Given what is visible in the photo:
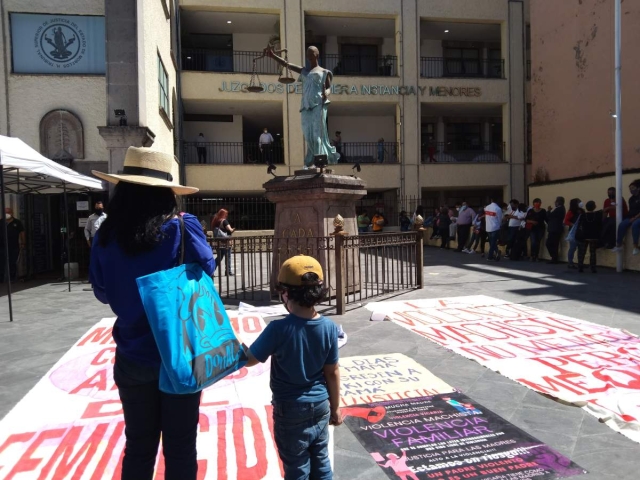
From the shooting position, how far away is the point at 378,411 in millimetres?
3613

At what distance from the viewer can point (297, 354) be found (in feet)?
7.43

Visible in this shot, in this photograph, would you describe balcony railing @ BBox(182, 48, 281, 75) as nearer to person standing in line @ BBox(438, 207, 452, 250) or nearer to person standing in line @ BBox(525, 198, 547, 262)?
person standing in line @ BBox(438, 207, 452, 250)

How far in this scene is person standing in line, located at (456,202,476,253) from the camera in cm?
1656

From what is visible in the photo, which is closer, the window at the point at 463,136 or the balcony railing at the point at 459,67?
the balcony railing at the point at 459,67

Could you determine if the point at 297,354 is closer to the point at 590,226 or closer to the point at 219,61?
the point at 590,226

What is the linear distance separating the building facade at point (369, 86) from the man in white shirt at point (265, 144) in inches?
5.5

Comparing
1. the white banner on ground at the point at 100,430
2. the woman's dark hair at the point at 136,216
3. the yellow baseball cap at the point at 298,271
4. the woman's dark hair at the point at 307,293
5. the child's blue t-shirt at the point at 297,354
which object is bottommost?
the white banner on ground at the point at 100,430

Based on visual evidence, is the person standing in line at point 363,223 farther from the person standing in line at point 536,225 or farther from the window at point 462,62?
the window at point 462,62

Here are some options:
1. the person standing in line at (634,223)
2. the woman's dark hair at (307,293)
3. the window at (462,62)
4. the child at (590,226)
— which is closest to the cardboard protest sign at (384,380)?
the woman's dark hair at (307,293)

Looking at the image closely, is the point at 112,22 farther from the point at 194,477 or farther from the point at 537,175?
the point at 537,175

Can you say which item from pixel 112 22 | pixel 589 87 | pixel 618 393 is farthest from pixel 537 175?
pixel 618 393

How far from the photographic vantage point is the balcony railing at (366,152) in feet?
80.3

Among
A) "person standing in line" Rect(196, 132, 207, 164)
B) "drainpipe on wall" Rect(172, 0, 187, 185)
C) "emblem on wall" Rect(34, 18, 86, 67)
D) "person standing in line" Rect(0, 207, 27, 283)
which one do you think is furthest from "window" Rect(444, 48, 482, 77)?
"person standing in line" Rect(0, 207, 27, 283)

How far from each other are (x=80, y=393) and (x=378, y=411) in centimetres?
247
